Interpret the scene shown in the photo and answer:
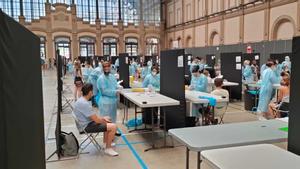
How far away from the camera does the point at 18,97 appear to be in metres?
1.61

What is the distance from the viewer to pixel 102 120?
16.1ft

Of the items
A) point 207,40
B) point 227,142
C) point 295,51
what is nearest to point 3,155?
point 227,142

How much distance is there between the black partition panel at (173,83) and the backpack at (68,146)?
211 centimetres

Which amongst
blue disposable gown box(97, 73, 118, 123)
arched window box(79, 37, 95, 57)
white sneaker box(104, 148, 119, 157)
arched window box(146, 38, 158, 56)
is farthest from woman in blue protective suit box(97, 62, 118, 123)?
arched window box(146, 38, 158, 56)

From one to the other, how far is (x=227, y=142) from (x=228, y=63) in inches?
327

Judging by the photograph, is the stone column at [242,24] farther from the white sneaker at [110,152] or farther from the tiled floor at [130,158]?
the white sneaker at [110,152]

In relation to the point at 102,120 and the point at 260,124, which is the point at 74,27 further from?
the point at 260,124

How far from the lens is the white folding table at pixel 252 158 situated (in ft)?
6.54

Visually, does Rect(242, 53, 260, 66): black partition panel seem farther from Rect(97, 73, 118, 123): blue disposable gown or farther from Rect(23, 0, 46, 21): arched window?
Rect(23, 0, 46, 21): arched window

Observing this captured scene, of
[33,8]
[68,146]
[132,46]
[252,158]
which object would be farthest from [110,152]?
[33,8]

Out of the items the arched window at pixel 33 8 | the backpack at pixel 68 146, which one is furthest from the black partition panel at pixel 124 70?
the arched window at pixel 33 8

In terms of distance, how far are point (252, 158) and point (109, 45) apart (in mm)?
30594

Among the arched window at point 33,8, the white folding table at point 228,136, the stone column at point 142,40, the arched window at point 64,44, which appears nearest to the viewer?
the white folding table at point 228,136

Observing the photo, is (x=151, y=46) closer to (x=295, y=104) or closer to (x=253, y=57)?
(x=253, y=57)
